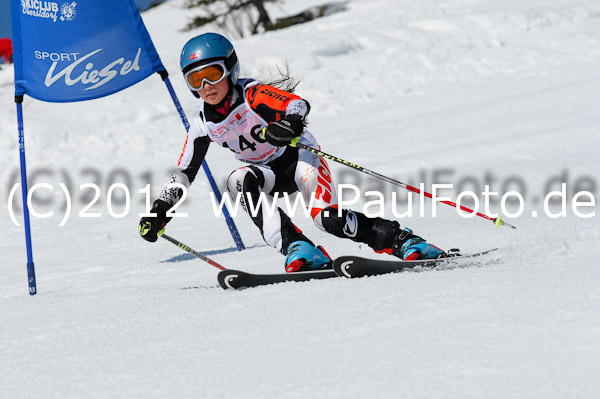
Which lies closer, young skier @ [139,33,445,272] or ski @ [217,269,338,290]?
ski @ [217,269,338,290]

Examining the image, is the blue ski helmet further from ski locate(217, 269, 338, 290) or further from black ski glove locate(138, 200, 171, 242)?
ski locate(217, 269, 338, 290)

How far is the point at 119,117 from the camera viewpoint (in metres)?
13.0

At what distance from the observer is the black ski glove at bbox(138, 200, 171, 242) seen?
4.17 meters

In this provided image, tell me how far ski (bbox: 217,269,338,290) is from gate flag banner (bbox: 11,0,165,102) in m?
2.77

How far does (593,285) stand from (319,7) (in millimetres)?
26430

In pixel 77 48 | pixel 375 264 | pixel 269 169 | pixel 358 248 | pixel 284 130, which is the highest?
pixel 77 48

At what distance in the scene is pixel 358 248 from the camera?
5.33 m

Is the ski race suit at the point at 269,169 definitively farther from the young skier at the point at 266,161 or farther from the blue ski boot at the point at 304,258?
the blue ski boot at the point at 304,258

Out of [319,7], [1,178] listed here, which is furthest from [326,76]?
[319,7]

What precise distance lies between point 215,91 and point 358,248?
71.5 inches

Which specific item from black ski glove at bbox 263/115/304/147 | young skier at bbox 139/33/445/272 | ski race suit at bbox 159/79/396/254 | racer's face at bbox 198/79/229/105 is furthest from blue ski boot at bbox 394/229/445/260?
racer's face at bbox 198/79/229/105

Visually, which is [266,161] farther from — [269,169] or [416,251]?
[416,251]

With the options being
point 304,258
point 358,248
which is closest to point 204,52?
point 304,258

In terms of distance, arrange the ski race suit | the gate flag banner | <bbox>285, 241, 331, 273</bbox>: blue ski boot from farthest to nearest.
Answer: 1. the gate flag banner
2. the ski race suit
3. <bbox>285, 241, 331, 273</bbox>: blue ski boot
